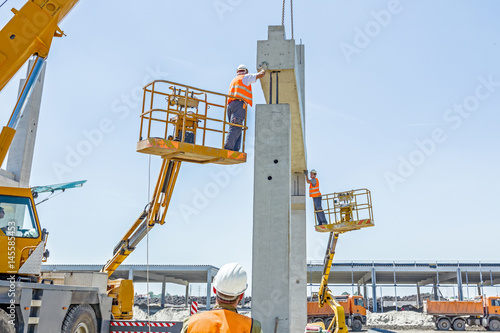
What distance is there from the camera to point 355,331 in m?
30.3

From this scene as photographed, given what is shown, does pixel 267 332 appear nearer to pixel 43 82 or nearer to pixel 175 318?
pixel 43 82

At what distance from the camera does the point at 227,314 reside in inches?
106

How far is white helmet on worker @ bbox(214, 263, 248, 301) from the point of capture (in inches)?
114

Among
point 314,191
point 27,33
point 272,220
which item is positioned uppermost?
point 27,33

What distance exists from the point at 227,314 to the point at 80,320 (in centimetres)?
749

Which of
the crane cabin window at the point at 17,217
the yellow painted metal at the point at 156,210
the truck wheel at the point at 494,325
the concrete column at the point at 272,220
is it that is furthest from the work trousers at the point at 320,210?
the truck wheel at the point at 494,325

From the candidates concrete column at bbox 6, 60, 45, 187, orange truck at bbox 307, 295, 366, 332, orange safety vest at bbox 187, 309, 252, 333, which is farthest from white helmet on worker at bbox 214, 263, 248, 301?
orange truck at bbox 307, 295, 366, 332

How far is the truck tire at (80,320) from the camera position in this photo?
8.66 m

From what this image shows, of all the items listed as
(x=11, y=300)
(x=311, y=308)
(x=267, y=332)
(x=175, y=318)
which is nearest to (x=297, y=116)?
(x=267, y=332)

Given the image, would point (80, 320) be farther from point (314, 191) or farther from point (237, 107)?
point (314, 191)

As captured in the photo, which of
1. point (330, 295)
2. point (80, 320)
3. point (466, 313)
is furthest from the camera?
point (466, 313)

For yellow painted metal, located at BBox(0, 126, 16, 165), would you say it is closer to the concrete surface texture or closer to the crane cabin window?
the crane cabin window

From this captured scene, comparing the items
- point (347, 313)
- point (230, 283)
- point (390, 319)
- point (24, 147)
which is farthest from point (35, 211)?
point (390, 319)

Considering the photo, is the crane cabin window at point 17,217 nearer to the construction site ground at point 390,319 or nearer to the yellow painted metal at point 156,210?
the yellow painted metal at point 156,210
